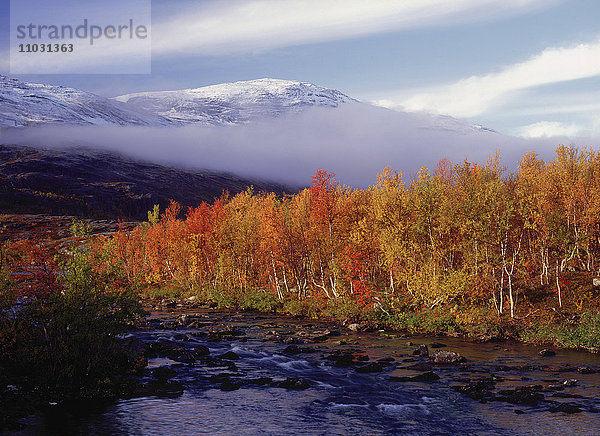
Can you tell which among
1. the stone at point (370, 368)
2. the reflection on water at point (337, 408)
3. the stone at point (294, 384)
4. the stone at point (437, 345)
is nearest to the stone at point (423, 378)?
the reflection on water at point (337, 408)

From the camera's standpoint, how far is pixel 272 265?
79.9 meters

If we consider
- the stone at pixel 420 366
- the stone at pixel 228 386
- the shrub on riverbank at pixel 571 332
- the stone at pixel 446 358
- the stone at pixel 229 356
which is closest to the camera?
the stone at pixel 228 386

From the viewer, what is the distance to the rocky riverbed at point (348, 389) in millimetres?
29641

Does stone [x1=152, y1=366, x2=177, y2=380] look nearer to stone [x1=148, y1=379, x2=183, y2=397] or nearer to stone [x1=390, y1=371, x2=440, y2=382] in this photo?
stone [x1=148, y1=379, x2=183, y2=397]

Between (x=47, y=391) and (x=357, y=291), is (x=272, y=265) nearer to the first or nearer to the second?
(x=357, y=291)

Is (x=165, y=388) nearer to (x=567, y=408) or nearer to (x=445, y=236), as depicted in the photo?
(x=567, y=408)

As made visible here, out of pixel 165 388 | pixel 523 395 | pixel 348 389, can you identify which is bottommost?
pixel 348 389

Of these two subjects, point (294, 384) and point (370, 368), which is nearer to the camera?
point (294, 384)

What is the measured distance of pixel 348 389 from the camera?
3722 centimetres

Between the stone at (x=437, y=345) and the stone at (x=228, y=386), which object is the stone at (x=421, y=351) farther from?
the stone at (x=228, y=386)

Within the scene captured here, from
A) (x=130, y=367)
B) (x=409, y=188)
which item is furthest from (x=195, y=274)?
(x=130, y=367)

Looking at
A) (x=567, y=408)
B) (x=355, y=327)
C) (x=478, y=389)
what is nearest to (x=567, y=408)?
(x=567, y=408)

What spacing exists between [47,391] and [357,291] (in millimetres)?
39249

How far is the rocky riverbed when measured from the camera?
97.2 ft
